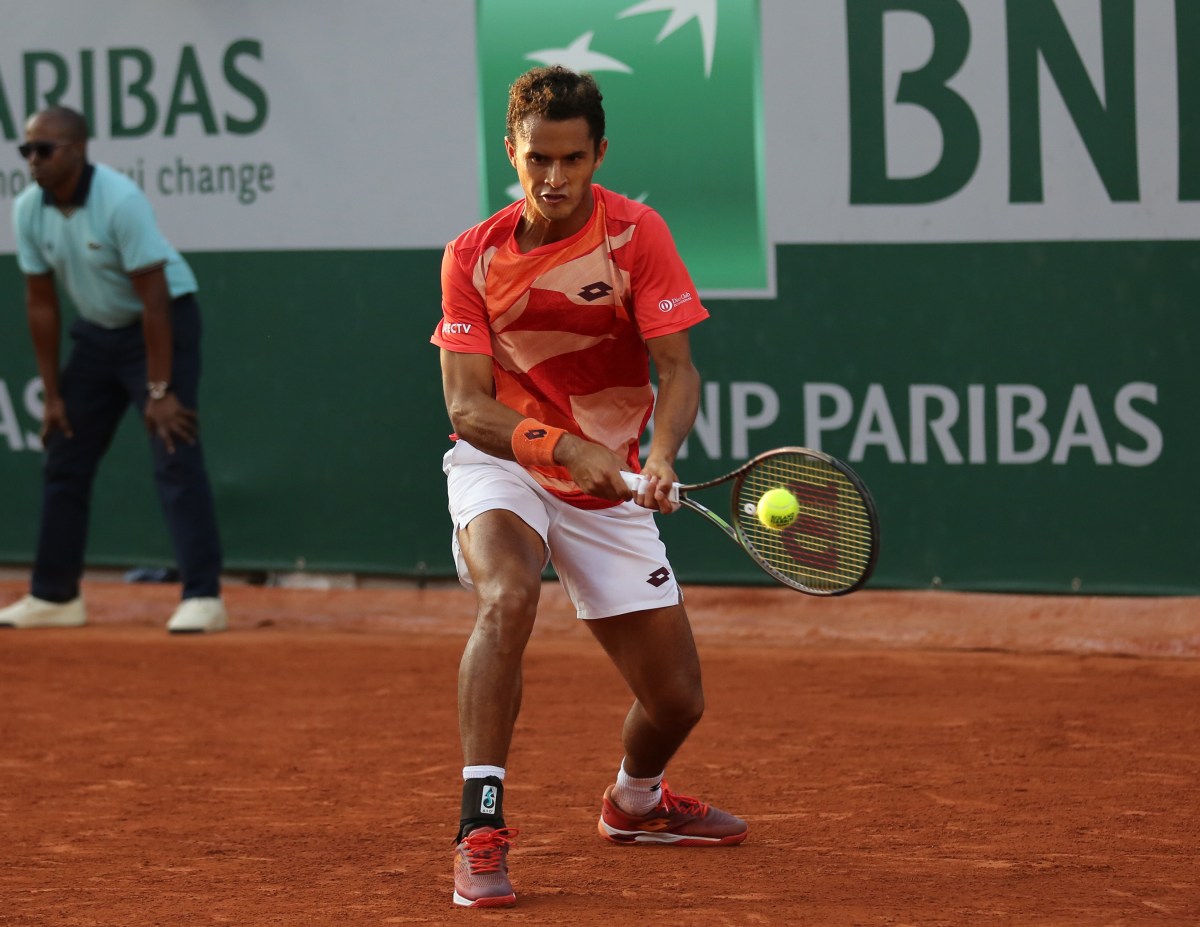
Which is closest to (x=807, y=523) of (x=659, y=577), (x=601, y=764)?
(x=659, y=577)

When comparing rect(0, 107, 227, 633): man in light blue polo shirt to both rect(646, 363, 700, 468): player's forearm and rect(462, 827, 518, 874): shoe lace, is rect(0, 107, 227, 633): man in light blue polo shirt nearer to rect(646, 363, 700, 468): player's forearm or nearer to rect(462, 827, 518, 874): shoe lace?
rect(646, 363, 700, 468): player's forearm

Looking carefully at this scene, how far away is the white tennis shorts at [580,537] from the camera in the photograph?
12.5ft

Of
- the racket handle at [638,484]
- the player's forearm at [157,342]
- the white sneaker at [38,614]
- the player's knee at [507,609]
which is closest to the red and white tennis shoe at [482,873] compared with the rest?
the player's knee at [507,609]

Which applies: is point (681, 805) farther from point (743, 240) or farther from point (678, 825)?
point (743, 240)

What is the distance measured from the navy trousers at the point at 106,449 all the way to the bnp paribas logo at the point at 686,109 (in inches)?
66.2

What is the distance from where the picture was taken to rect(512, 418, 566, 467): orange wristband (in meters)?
3.62

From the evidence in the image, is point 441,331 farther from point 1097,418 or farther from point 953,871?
point 1097,418

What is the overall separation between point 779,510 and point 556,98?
36.2 inches

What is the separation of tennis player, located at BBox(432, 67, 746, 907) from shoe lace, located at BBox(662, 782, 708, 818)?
13 cm

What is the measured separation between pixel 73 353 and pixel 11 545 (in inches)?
50.2

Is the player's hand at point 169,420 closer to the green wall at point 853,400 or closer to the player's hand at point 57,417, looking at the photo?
the player's hand at point 57,417

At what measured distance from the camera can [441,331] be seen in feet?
12.5

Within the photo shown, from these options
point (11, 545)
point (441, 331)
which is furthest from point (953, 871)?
point (11, 545)

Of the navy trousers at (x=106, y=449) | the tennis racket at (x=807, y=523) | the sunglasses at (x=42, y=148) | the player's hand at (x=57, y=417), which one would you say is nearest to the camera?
the tennis racket at (x=807, y=523)
